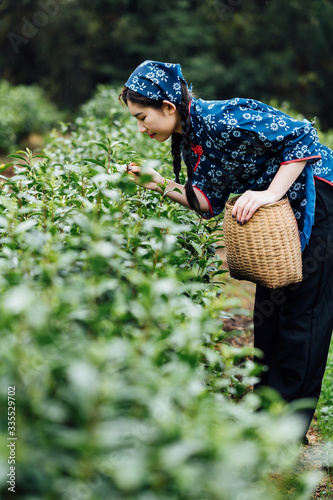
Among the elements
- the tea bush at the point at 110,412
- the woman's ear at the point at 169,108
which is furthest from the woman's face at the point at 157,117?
the tea bush at the point at 110,412

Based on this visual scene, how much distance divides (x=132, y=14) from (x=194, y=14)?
190 cm

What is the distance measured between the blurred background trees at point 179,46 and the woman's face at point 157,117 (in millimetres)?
13356

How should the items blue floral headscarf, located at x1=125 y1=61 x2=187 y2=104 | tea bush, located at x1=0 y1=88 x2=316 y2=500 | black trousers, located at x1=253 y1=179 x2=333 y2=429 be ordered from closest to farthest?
tea bush, located at x1=0 y1=88 x2=316 y2=500
blue floral headscarf, located at x1=125 y1=61 x2=187 y2=104
black trousers, located at x1=253 y1=179 x2=333 y2=429

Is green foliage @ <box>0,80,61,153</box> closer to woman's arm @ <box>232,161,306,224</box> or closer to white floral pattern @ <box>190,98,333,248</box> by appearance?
white floral pattern @ <box>190,98,333,248</box>

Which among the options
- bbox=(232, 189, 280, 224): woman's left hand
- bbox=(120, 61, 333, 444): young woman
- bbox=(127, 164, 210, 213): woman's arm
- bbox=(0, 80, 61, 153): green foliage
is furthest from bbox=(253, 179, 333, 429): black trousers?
bbox=(0, 80, 61, 153): green foliage

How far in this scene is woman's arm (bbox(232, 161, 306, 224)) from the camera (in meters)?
2.12

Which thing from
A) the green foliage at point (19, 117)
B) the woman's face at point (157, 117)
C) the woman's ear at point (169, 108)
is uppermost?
the woman's ear at point (169, 108)

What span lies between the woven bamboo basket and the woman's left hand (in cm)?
3

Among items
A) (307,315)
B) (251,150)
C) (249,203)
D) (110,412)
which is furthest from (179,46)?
(110,412)

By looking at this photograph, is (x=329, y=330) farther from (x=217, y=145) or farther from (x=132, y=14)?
(x=132, y=14)

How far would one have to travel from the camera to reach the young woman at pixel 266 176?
7.20 ft

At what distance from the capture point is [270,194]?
2.17 m

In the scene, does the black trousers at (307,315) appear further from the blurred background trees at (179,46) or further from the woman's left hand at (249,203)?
the blurred background trees at (179,46)

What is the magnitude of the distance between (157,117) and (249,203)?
22.3 inches
